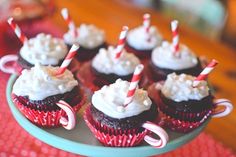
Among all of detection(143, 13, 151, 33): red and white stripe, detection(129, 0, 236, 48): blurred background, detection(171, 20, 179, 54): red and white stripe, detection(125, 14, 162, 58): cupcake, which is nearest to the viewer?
detection(171, 20, 179, 54): red and white stripe

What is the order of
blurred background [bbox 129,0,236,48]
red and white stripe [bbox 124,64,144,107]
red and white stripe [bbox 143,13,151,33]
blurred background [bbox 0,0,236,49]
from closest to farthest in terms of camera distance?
red and white stripe [bbox 124,64,144,107] < red and white stripe [bbox 143,13,151,33] < blurred background [bbox 0,0,236,49] < blurred background [bbox 129,0,236,48]

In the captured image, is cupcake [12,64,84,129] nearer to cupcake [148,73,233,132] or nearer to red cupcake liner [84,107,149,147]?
red cupcake liner [84,107,149,147]

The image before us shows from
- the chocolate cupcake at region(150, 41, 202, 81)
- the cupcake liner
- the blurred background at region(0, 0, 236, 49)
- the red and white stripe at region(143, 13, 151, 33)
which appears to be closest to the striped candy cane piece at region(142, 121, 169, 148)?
the cupcake liner

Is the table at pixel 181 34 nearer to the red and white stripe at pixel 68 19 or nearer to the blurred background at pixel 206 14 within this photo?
the blurred background at pixel 206 14

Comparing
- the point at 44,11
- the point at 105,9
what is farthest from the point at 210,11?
the point at 44,11

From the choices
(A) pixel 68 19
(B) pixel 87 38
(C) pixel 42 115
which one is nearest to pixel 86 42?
(B) pixel 87 38

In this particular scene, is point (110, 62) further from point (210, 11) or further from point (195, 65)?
point (210, 11)

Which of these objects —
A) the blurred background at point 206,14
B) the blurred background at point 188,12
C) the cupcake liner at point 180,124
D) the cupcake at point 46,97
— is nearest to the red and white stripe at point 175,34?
the cupcake liner at point 180,124

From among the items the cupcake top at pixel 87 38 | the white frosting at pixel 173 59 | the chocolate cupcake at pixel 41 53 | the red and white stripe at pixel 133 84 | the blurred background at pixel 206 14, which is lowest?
the blurred background at pixel 206 14
